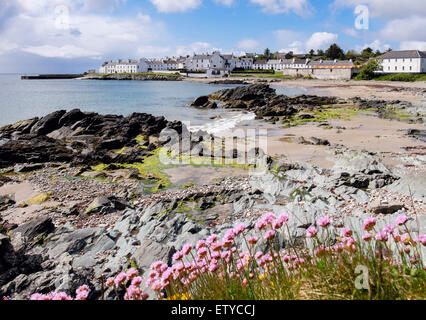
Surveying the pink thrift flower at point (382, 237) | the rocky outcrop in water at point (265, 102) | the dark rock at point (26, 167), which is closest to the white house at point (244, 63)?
the rocky outcrop in water at point (265, 102)

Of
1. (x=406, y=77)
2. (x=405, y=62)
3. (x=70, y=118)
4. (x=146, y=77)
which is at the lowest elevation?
(x=70, y=118)

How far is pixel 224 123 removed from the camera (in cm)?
3284

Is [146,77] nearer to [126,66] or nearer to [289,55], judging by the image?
[126,66]

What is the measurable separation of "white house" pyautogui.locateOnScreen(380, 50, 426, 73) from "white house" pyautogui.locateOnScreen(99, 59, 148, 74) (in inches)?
4652

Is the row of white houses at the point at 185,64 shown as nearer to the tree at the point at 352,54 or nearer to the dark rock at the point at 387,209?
the tree at the point at 352,54

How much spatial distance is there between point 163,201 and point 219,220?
2.52 m

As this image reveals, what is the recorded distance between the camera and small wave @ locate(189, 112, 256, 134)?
29.5 metres

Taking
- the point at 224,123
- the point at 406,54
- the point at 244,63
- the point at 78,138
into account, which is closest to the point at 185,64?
the point at 244,63

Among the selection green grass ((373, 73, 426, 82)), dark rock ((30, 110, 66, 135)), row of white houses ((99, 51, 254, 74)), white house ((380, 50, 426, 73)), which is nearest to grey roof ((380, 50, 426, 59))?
white house ((380, 50, 426, 73))

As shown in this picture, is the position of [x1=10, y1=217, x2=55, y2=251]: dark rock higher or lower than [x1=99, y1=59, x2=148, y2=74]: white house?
lower

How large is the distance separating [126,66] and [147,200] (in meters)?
178

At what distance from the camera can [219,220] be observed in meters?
10.3

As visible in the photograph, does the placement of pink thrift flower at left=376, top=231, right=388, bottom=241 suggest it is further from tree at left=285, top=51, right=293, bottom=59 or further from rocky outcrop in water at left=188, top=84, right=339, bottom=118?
tree at left=285, top=51, right=293, bottom=59
